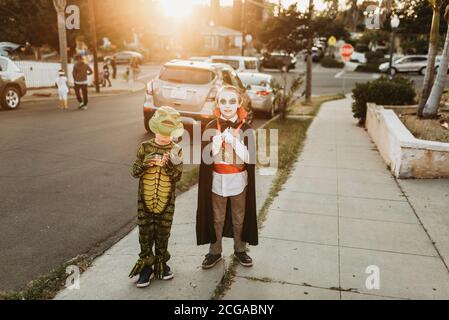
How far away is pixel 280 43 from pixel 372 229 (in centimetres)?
1548

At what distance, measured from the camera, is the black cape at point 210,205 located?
4.12 meters

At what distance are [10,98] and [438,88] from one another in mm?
12393

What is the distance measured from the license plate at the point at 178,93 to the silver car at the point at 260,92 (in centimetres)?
414

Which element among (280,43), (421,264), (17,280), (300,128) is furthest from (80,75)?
(421,264)

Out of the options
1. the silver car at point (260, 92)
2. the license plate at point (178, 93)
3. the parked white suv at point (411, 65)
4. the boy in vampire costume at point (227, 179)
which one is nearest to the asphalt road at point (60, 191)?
the license plate at point (178, 93)

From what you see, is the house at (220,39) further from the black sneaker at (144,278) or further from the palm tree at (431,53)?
the black sneaker at (144,278)

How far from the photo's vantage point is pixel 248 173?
418cm

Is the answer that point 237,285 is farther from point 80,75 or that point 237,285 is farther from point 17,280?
point 80,75

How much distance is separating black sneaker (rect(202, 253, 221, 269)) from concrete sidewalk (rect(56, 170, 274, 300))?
0.16 feet

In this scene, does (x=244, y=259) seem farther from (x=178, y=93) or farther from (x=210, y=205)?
(x=178, y=93)

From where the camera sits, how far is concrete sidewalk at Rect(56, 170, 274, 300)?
12.6ft

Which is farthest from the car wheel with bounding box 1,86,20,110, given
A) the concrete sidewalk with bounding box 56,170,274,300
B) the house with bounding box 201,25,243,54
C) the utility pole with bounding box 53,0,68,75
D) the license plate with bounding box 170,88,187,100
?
the house with bounding box 201,25,243,54

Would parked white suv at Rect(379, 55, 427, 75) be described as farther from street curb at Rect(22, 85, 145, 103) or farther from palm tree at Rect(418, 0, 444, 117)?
palm tree at Rect(418, 0, 444, 117)

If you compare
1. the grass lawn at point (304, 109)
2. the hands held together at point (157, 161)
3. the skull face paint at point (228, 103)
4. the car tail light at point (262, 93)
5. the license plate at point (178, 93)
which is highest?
the skull face paint at point (228, 103)
